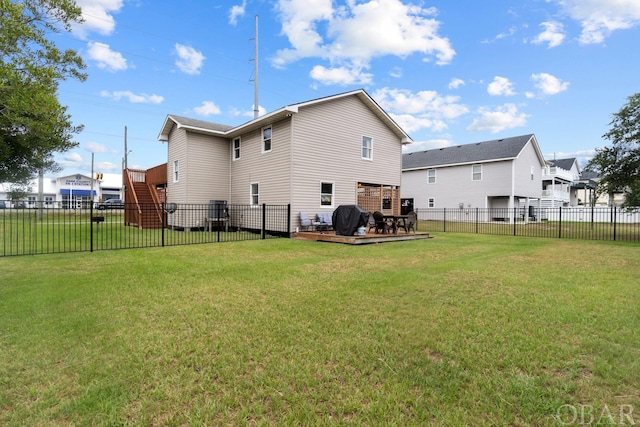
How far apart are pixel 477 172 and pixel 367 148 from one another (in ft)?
48.9

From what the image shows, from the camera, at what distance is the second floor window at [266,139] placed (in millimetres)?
14523

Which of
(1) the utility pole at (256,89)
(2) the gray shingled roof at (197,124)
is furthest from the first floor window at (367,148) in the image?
(1) the utility pole at (256,89)

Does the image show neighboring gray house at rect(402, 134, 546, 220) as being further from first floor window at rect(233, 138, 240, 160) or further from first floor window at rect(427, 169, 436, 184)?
first floor window at rect(233, 138, 240, 160)

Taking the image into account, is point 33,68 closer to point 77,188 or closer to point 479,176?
point 479,176

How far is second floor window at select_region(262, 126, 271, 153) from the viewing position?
1452 centimetres

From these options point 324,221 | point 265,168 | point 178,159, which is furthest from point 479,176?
point 178,159

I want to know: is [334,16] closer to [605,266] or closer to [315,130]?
[315,130]

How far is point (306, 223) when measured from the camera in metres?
13.4

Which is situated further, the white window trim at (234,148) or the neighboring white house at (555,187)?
the neighboring white house at (555,187)

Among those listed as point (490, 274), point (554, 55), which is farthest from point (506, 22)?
point (490, 274)

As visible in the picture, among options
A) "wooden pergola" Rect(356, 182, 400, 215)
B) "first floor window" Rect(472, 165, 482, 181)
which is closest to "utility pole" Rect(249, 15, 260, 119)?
"wooden pergola" Rect(356, 182, 400, 215)

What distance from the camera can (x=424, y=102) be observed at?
23391mm

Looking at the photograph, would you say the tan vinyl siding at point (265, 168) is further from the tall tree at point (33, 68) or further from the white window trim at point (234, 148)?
the tall tree at point (33, 68)

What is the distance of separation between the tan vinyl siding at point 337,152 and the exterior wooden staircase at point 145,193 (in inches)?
350
